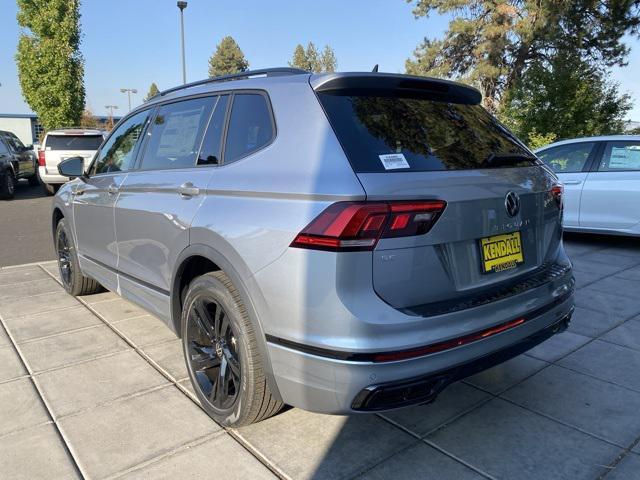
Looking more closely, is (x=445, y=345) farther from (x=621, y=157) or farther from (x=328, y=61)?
(x=328, y=61)

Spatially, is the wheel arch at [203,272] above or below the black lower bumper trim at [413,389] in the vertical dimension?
above

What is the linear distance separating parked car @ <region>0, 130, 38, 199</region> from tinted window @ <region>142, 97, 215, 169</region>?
38.7 ft

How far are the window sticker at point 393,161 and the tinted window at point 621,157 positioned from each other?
228 inches

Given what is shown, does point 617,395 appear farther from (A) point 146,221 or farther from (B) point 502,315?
(A) point 146,221

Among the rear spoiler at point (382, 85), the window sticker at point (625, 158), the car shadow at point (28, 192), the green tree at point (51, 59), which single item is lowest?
the car shadow at point (28, 192)

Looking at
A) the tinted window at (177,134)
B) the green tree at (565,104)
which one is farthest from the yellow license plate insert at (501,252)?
the green tree at (565,104)

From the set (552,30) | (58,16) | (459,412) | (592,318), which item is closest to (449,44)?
(552,30)

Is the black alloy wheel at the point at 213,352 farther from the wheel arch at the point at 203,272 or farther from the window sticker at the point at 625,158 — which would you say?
the window sticker at the point at 625,158

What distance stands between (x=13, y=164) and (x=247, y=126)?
1429cm

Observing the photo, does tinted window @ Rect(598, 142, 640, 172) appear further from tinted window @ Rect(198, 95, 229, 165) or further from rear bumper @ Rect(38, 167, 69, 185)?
rear bumper @ Rect(38, 167, 69, 185)

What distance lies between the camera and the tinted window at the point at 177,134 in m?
3.10

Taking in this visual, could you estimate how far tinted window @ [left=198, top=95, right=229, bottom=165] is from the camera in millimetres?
2871

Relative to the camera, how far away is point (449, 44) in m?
23.6

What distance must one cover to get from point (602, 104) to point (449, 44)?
11299 millimetres
